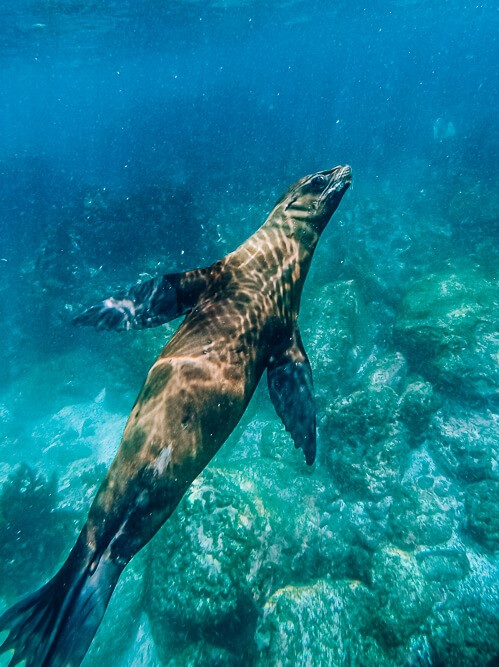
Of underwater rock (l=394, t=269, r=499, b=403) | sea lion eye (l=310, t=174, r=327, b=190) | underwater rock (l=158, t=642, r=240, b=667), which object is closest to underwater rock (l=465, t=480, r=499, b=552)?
underwater rock (l=394, t=269, r=499, b=403)

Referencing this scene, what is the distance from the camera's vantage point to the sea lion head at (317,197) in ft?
10.8

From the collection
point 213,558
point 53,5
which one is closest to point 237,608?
point 213,558

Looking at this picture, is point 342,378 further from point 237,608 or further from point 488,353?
point 237,608

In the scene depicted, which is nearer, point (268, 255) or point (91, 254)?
point (268, 255)

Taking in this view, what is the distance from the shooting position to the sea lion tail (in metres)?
1.99

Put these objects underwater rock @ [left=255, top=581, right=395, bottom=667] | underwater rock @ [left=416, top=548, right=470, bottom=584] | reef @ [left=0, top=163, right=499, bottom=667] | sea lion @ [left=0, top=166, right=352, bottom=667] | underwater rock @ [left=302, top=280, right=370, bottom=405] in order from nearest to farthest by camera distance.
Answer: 1. sea lion @ [left=0, top=166, right=352, bottom=667]
2. underwater rock @ [left=255, top=581, right=395, bottom=667]
3. reef @ [left=0, top=163, right=499, bottom=667]
4. underwater rock @ [left=416, top=548, right=470, bottom=584]
5. underwater rock @ [left=302, top=280, right=370, bottom=405]

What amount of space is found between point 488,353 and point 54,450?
39.0 ft

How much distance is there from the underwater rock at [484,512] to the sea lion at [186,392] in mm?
4837

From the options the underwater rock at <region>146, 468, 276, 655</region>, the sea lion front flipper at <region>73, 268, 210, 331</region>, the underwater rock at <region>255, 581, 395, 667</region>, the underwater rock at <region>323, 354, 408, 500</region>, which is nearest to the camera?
the sea lion front flipper at <region>73, 268, 210, 331</region>

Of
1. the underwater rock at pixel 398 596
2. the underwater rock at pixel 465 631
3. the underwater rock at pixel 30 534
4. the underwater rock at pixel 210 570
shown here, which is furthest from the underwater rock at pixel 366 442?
the underwater rock at pixel 30 534

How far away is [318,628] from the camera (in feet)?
14.5

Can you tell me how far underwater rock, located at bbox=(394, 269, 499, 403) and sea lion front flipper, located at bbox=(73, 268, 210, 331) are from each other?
6.46 m

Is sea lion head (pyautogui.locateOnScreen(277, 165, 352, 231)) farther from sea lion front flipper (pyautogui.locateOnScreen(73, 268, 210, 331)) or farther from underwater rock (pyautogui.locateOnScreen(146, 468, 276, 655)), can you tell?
underwater rock (pyautogui.locateOnScreen(146, 468, 276, 655))

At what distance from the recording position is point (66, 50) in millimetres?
32125
